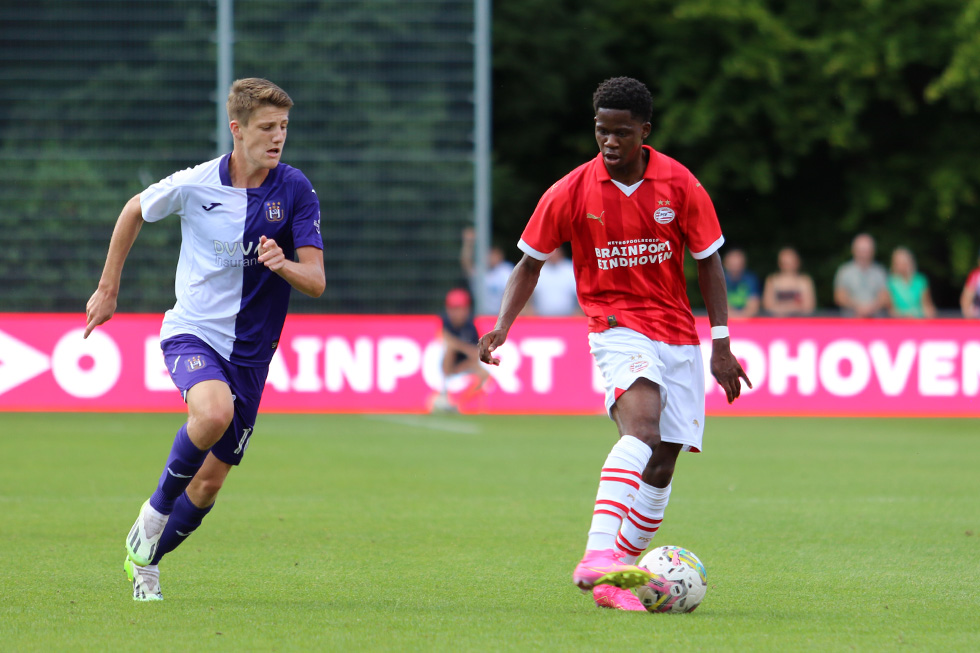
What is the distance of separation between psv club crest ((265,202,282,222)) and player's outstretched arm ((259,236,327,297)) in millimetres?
173

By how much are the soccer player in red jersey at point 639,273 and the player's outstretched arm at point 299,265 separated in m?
0.76

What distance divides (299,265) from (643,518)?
184 cm

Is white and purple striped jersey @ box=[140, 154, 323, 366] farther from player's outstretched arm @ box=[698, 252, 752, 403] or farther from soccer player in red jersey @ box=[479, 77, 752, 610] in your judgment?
player's outstretched arm @ box=[698, 252, 752, 403]

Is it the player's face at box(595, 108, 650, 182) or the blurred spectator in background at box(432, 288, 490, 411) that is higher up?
the player's face at box(595, 108, 650, 182)

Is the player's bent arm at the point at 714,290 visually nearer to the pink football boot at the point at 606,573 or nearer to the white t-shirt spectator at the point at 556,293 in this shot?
the pink football boot at the point at 606,573

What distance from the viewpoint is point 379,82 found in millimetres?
19422

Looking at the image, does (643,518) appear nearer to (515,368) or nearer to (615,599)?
(615,599)

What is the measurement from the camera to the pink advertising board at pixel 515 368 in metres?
16.7

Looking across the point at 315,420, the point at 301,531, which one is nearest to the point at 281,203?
the point at 301,531

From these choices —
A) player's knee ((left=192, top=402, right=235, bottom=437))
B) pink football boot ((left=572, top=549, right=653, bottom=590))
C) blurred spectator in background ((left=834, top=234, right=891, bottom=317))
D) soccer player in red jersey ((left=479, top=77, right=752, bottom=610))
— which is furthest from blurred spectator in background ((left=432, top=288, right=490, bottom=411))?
pink football boot ((left=572, top=549, right=653, bottom=590))

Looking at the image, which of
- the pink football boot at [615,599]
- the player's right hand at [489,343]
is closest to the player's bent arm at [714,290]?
the player's right hand at [489,343]

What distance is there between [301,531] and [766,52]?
2017cm

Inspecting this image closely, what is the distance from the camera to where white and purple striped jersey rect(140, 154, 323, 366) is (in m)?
6.07

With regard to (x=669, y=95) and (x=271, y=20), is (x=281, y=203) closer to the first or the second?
(x=271, y=20)
